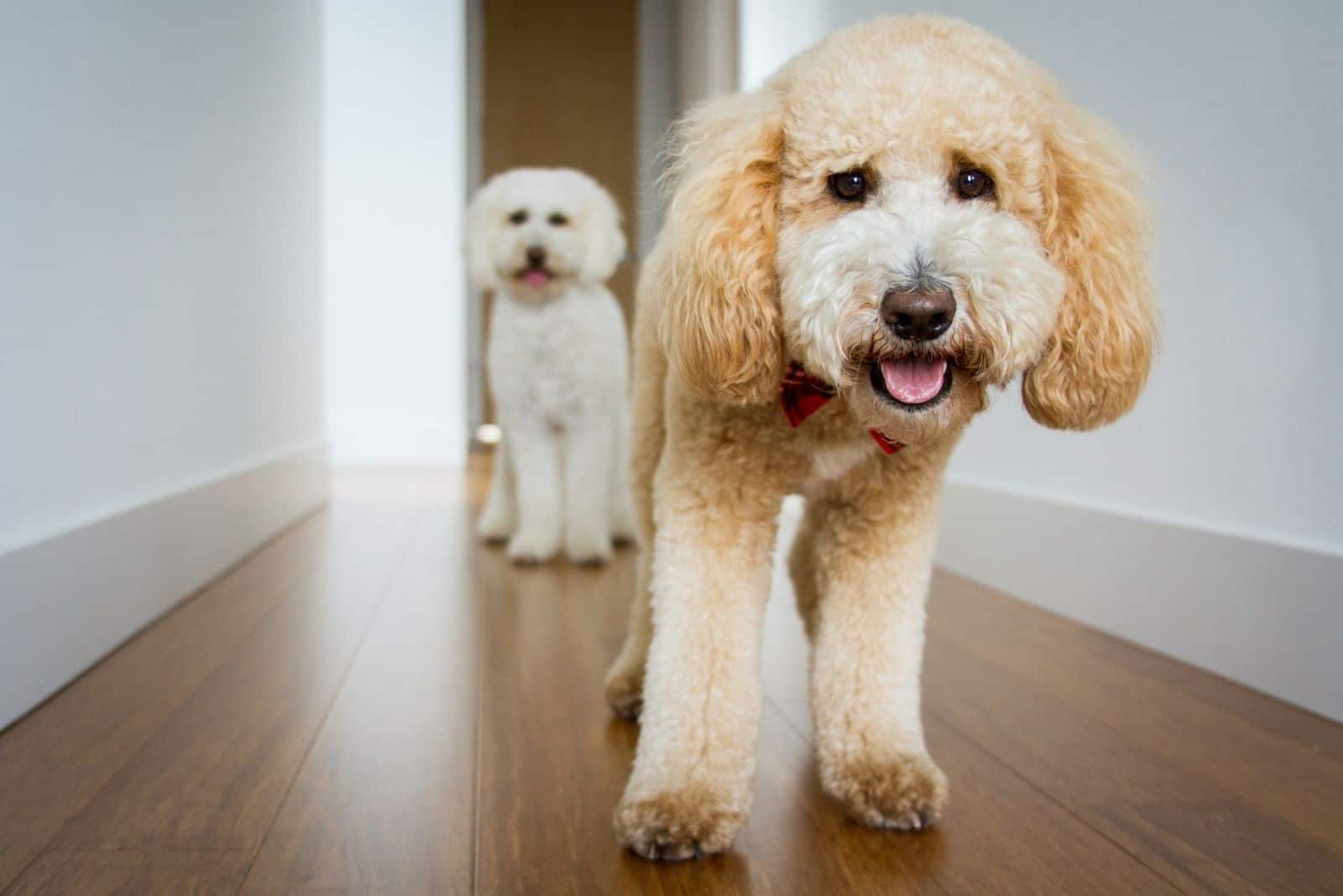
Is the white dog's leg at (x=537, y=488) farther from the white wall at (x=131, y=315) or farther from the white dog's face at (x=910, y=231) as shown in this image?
the white dog's face at (x=910, y=231)

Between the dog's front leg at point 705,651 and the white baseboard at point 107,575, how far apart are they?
89 centimetres

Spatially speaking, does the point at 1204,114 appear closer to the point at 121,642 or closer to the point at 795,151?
the point at 795,151

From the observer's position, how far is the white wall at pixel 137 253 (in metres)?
1.50

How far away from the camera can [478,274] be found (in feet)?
10.5

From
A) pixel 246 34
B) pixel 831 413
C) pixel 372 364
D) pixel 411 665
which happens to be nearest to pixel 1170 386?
pixel 831 413

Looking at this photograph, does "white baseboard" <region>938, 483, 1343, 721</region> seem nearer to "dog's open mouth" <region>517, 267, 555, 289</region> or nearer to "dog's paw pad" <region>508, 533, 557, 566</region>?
"dog's paw pad" <region>508, 533, 557, 566</region>

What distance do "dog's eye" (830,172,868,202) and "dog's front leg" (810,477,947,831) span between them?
0.34 m

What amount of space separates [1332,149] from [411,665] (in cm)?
159

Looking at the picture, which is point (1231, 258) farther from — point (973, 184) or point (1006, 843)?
point (1006, 843)

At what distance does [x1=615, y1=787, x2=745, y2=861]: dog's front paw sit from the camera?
3.46ft

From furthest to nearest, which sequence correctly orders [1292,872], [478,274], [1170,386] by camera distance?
[478,274] < [1170,386] < [1292,872]

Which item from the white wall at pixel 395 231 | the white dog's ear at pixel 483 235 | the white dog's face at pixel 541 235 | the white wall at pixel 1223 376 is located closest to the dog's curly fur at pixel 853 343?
the white wall at pixel 1223 376

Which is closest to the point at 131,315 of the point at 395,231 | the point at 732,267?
the point at 732,267

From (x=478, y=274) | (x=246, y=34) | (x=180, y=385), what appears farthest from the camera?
(x=478, y=274)
